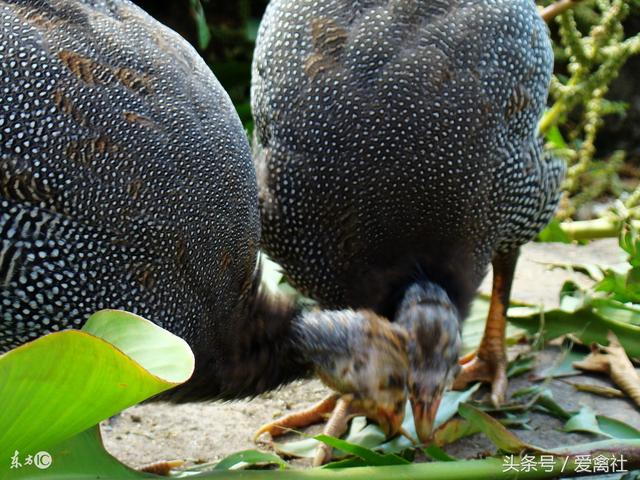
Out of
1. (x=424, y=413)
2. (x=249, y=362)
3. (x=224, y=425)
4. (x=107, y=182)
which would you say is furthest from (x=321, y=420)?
(x=107, y=182)

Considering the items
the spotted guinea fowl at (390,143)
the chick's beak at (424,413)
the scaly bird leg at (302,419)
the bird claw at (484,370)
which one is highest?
the spotted guinea fowl at (390,143)

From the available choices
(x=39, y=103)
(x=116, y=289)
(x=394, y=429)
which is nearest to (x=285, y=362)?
(x=394, y=429)

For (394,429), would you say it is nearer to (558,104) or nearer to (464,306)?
(464,306)

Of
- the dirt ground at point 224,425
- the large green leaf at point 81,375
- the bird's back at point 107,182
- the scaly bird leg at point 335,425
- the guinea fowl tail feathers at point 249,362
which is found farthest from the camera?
the dirt ground at point 224,425

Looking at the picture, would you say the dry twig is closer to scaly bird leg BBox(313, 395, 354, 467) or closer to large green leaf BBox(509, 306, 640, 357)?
large green leaf BBox(509, 306, 640, 357)

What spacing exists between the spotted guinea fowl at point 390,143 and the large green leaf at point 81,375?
0.95 meters

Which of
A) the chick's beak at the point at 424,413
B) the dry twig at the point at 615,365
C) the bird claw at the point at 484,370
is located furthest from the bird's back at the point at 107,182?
the dry twig at the point at 615,365

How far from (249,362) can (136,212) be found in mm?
538

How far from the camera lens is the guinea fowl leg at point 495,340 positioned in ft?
11.1

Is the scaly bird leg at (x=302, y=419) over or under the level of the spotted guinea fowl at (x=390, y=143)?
under

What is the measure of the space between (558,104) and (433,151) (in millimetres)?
1703

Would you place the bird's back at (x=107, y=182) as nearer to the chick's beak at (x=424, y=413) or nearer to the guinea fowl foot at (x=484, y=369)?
the chick's beak at (x=424, y=413)

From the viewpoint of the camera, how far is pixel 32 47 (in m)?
2.36

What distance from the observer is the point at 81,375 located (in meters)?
1.82
